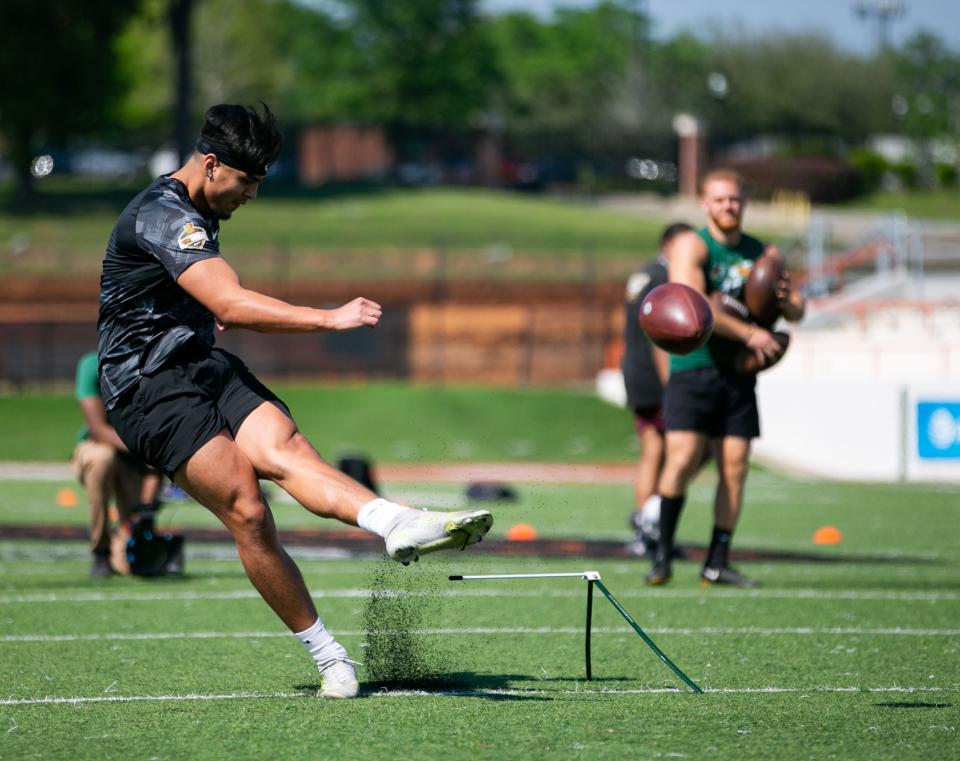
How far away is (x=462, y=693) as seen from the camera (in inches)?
206

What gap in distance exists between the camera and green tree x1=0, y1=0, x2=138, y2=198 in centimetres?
4684

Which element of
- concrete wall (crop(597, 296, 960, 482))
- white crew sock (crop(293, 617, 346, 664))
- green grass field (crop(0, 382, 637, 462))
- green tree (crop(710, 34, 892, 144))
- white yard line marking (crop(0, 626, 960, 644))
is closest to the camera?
white crew sock (crop(293, 617, 346, 664))

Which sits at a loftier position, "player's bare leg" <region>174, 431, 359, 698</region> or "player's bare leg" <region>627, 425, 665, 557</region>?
"player's bare leg" <region>174, 431, 359, 698</region>

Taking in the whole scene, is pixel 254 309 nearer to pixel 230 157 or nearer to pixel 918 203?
pixel 230 157

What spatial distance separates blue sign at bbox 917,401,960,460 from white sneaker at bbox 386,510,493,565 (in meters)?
12.4

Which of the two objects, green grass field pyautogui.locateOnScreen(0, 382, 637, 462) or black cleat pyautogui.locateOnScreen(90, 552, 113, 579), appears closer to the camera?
black cleat pyautogui.locateOnScreen(90, 552, 113, 579)

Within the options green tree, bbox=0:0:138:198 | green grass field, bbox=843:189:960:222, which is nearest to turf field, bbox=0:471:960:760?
green tree, bbox=0:0:138:198

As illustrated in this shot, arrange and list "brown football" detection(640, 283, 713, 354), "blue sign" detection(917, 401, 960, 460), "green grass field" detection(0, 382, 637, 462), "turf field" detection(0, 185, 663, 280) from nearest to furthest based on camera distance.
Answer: "brown football" detection(640, 283, 713, 354) → "blue sign" detection(917, 401, 960, 460) → "green grass field" detection(0, 382, 637, 462) → "turf field" detection(0, 185, 663, 280)

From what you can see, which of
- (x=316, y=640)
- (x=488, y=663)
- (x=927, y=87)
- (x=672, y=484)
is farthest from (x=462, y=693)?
(x=927, y=87)

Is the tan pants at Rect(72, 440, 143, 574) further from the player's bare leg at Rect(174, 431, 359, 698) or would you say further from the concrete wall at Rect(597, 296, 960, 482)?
the concrete wall at Rect(597, 296, 960, 482)

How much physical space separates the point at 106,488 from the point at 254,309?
4.38m

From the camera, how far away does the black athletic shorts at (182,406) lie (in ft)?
16.3

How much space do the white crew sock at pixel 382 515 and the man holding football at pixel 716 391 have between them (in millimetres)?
3479

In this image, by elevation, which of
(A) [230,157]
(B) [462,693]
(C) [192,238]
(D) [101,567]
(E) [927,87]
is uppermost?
(E) [927,87]
